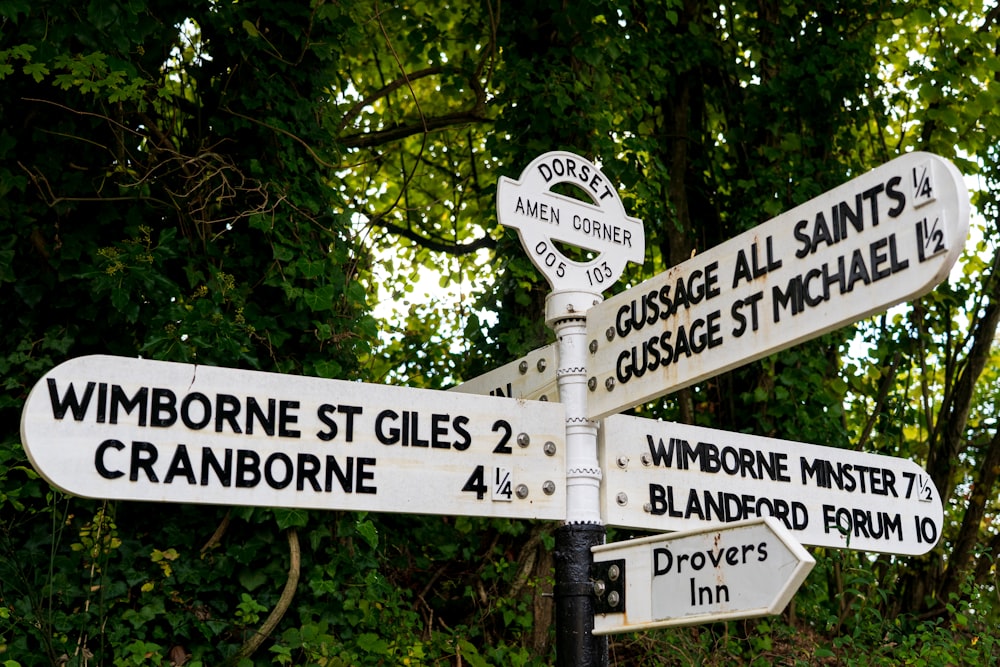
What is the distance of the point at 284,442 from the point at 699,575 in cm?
87

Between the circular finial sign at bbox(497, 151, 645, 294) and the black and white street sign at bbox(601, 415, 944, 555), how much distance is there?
15.2 inches

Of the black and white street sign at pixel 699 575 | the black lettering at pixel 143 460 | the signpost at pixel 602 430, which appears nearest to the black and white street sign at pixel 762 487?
the signpost at pixel 602 430

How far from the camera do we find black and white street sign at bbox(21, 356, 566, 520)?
1967 millimetres

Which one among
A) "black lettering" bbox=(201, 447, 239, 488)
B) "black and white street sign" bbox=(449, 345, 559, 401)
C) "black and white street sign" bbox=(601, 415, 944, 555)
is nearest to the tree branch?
"black and white street sign" bbox=(449, 345, 559, 401)

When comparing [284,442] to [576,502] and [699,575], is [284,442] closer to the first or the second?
[576,502]

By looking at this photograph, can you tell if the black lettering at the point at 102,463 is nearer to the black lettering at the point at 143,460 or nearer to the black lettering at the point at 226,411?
the black lettering at the point at 143,460

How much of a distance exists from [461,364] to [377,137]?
161cm

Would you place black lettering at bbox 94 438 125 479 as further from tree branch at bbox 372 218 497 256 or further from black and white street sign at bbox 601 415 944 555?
tree branch at bbox 372 218 497 256

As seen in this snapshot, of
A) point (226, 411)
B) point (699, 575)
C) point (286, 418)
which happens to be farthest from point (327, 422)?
point (699, 575)

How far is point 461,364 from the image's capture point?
20.1 ft

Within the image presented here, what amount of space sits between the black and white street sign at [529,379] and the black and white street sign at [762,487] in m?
0.19

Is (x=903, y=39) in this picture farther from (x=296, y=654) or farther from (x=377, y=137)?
(x=296, y=654)

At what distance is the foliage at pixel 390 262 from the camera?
408 cm

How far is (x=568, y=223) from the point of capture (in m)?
2.63
